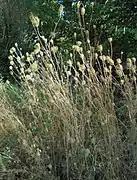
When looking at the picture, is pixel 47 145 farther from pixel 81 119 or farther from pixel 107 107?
pixel 107 107

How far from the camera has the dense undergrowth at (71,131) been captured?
3.29 meters

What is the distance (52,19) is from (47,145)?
5106 mm

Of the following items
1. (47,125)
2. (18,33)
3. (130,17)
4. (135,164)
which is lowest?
(135,164)

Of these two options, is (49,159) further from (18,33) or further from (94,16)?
(18,33)

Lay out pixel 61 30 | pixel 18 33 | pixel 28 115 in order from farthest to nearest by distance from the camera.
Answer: pixel 18 33 < pixel 61 30 < pixel 28 115

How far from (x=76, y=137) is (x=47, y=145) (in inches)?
13.5

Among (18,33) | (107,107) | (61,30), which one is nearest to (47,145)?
(107,107)

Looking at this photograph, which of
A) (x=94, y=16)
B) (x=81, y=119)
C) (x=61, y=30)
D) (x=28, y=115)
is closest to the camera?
(x=81, y=119)

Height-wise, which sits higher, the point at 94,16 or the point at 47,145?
the point at 94,16

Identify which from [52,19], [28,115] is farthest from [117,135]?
[52,19]

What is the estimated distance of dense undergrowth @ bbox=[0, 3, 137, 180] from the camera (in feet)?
10.8

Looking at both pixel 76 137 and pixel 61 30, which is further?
pixel 61 30

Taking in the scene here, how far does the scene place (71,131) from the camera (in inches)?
134

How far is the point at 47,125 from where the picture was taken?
362 centimetres
